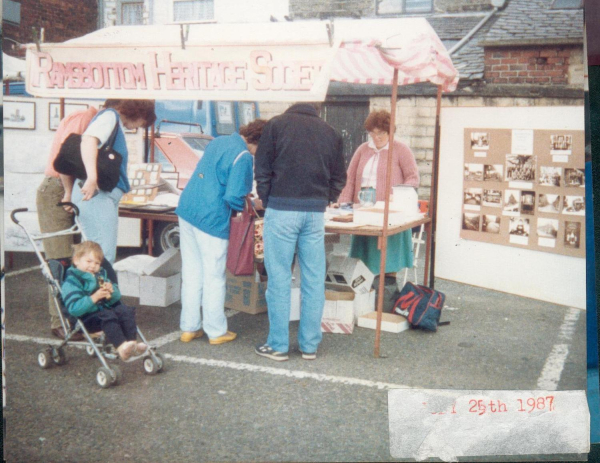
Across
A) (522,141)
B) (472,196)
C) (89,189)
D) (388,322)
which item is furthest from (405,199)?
(89,189)

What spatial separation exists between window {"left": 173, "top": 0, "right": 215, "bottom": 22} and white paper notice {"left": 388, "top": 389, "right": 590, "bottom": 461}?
2.36m

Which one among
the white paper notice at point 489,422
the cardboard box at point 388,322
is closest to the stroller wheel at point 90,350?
the white paper notice at point 489,422

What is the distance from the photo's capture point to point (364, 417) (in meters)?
3.76

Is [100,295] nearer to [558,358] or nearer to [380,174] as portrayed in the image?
[380,174]

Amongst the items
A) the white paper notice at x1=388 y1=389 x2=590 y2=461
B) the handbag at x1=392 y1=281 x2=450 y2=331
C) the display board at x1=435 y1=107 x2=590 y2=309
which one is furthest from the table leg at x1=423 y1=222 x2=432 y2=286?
the white paper notice at x1=388 y1=389 x2=590 y2=461

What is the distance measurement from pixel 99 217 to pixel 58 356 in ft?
2.89

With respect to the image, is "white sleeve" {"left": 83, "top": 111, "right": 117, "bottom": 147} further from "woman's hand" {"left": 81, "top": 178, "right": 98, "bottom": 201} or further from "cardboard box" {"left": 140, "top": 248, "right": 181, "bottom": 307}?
"cardboard box" {"left": 140, "top": 248, "right": 181, "bottom": 307}

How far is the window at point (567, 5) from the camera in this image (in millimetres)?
3811

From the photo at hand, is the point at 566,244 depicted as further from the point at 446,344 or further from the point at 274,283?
the point at 274,283

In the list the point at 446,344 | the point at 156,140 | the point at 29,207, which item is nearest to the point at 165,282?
the point at 156,140

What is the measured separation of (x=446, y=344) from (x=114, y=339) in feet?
7.37

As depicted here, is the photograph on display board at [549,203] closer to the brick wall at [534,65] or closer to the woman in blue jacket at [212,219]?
the brick wall at [534,65]

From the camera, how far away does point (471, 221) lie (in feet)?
17.1

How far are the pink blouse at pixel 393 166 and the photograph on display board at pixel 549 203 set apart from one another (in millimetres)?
1243
